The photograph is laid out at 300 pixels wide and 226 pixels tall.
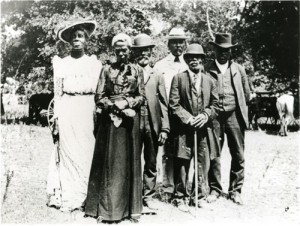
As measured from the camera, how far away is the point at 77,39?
5098 mm

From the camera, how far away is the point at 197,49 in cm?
528

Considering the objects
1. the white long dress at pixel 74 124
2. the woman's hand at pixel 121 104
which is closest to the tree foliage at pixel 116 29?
the white long dress at pixel 74 124

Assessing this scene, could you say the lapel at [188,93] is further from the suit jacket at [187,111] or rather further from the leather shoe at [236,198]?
the leather shoe at [236,198]

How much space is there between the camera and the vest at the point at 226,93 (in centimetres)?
562

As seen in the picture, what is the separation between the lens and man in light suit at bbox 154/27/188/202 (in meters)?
5.65

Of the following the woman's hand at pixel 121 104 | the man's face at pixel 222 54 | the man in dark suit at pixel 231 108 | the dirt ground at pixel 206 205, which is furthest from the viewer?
the man's face at pixel 222 54

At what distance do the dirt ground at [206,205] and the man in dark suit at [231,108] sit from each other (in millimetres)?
284

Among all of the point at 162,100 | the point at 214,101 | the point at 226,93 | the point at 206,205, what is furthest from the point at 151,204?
the point at 226,93

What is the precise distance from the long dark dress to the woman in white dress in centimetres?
39

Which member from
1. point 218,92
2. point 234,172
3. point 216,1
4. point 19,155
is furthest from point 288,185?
point 216,1

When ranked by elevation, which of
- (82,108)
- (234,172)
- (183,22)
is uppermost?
(183,22)

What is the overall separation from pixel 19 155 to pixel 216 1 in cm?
2485

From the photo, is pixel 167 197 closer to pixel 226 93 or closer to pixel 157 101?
pixel 157 101

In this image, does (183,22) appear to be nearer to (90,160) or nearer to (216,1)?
(216,1)
